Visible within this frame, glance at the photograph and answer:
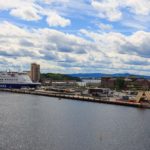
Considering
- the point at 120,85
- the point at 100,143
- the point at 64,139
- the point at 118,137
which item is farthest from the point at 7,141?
the point at 120,85

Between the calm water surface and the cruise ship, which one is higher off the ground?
the cruise ship

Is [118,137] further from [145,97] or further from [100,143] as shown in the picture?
[145,97]

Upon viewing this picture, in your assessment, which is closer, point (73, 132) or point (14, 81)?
point (73, 132)

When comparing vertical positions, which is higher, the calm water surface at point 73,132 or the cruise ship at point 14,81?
the cruise ship at point 14,81

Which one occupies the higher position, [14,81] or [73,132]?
[14,81]

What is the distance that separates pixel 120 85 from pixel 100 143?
128529mm

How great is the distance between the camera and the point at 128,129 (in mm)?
52531

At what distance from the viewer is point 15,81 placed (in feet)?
503

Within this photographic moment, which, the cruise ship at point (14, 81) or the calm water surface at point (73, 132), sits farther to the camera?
the cruise ship at point (14, 81)

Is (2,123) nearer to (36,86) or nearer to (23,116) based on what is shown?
(23,116)

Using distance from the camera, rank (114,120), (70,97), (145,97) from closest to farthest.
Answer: (114,120)
(145,97)
(70,97)

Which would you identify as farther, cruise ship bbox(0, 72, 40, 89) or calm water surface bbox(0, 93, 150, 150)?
cruise ship bbox(0, 72, 40, 89)

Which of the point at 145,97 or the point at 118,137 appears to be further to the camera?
the point at 145,97

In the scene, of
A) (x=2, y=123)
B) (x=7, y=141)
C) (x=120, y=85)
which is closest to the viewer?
(x=7, y=141)
